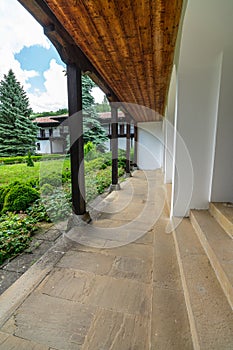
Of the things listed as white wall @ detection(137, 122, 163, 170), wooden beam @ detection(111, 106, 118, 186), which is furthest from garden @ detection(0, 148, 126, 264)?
white wall @ detection(137, 122, 163, 170)

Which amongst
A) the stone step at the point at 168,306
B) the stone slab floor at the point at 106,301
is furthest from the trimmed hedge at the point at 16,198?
the stone step at the point at 168,306

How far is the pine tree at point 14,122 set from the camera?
14078mm

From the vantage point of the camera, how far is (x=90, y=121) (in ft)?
34.1

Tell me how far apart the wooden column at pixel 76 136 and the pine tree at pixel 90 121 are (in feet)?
26.2

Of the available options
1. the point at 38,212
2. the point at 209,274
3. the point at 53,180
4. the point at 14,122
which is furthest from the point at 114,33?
the point at 14,122

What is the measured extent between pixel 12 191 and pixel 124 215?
2.17 m

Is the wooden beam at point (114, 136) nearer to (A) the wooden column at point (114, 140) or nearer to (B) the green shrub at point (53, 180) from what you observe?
(A) the wooden column at point (114, 140)

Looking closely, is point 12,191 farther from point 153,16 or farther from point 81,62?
point 153,16

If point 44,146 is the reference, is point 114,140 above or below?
above

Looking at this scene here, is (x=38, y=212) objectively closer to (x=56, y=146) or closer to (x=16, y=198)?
(x=16, y=198)

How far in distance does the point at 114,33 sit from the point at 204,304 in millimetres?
2468

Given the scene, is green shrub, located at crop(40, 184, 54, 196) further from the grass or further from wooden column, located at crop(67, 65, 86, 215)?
wooden column, located at crop(67, 65, 86, 215)

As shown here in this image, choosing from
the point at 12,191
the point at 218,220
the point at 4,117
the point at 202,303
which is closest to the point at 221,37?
the point at 218,220

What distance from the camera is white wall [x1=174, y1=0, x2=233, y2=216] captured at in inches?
62.4
